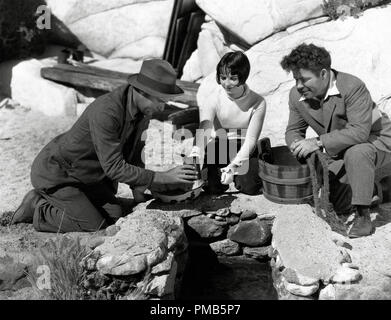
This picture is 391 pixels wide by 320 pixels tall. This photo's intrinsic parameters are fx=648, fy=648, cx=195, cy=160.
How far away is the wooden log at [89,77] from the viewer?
30.3ft

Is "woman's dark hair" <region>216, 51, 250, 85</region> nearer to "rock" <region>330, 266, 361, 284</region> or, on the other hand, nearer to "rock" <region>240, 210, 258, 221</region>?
"rock" <region>240, 210, 258, 221</region>

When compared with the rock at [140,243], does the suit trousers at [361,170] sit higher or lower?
higher

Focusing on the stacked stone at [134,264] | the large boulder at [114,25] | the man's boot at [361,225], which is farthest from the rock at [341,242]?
the large boulder at [114,25]

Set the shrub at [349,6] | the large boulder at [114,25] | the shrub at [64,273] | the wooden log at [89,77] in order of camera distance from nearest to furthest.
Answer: the shrub at [64,273] < the shrub at [349,6] < the wooden log at [89,77] < the large boulder at [114,25]

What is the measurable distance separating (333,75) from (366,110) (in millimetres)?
427

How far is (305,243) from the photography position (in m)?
5.35

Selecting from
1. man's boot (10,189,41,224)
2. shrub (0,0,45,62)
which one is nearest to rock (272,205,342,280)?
man's boot (10,189,41,224)

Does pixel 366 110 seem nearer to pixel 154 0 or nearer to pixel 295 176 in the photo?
pixel 295 176

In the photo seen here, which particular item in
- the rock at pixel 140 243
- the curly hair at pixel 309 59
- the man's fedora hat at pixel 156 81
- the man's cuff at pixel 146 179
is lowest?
the rock at pixel 140 243

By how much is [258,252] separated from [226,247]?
0.31 m

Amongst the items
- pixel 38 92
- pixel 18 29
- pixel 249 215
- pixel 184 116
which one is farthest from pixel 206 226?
pixel 18 29

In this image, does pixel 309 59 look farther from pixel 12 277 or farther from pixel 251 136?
pixel 12 277

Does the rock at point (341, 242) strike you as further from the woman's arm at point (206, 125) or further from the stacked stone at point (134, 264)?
the woman's arm at point (206, 125)
